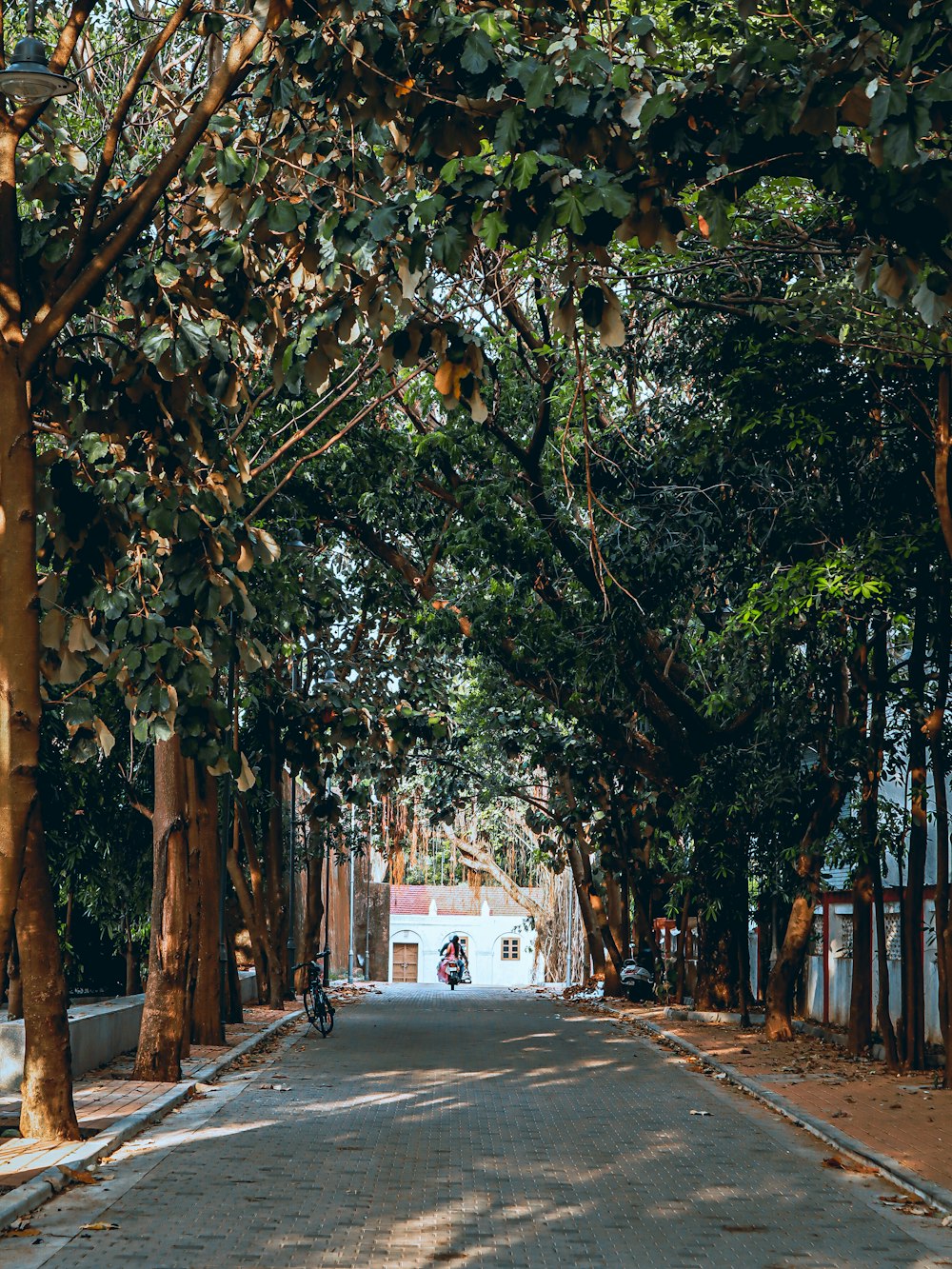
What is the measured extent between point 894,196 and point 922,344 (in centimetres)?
601

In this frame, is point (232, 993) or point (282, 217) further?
point (232, 993)

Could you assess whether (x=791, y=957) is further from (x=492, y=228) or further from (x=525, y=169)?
(x=525, y=169)

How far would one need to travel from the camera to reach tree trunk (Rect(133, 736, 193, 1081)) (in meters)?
15.2

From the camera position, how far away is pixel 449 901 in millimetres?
78188

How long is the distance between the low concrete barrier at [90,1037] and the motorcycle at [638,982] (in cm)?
1359

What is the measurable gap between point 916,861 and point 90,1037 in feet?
28.8

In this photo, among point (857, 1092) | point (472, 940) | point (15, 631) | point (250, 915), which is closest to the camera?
point (15, 631)

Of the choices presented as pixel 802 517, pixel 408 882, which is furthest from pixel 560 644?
pixel 408 882

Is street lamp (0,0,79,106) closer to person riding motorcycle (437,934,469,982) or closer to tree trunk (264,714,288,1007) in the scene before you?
tree trunk (264,714,288,1007)

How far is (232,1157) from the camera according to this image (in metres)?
11.0

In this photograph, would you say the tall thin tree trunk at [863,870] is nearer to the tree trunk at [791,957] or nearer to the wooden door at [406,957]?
the tree trunk at [791,957]

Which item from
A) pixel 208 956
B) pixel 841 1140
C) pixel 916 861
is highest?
pixel 916 861

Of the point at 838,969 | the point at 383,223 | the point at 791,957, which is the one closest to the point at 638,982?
the point at 838,969

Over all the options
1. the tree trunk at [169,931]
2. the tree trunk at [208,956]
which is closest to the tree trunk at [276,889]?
the tree trunk at [208,956]
